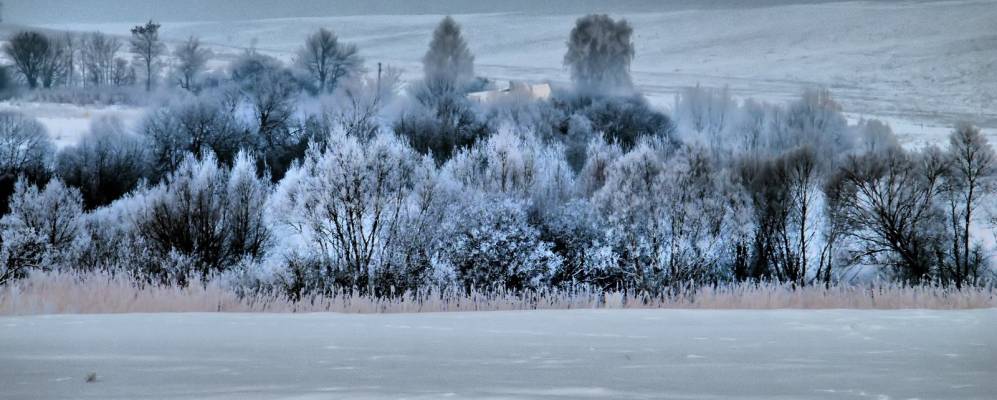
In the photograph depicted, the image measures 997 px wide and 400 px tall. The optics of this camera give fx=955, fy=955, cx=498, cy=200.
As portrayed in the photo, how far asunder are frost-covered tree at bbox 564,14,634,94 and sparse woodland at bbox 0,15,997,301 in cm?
324

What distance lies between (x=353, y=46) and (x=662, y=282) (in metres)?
41.5

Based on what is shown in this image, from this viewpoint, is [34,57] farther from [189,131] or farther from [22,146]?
[189,131]

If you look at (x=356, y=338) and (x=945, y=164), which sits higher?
(x=945, y=164)

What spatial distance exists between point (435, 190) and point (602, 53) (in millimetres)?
42246

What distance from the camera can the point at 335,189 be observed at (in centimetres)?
2702

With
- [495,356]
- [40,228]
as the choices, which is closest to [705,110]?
[40,228]

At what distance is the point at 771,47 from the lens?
69.6 metres

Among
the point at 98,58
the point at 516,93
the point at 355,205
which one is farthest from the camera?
the point at 516,93

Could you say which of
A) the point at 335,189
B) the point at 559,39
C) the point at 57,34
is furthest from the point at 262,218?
the point at 559,39

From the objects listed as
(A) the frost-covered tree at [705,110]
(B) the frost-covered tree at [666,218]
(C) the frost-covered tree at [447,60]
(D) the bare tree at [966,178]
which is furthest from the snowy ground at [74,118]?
(D) the bare tree at [966,178]

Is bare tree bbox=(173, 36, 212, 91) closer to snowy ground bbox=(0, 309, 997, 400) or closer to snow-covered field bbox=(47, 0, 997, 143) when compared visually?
snow-covered field bbox=(47, 0, 997, 143)

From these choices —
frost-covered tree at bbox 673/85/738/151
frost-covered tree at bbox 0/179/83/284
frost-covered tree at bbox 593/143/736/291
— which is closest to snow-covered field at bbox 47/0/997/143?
frost-covered tree at bbox 673/85/738/151

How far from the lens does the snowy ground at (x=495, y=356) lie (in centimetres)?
571

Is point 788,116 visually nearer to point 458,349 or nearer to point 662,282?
point 662,282
